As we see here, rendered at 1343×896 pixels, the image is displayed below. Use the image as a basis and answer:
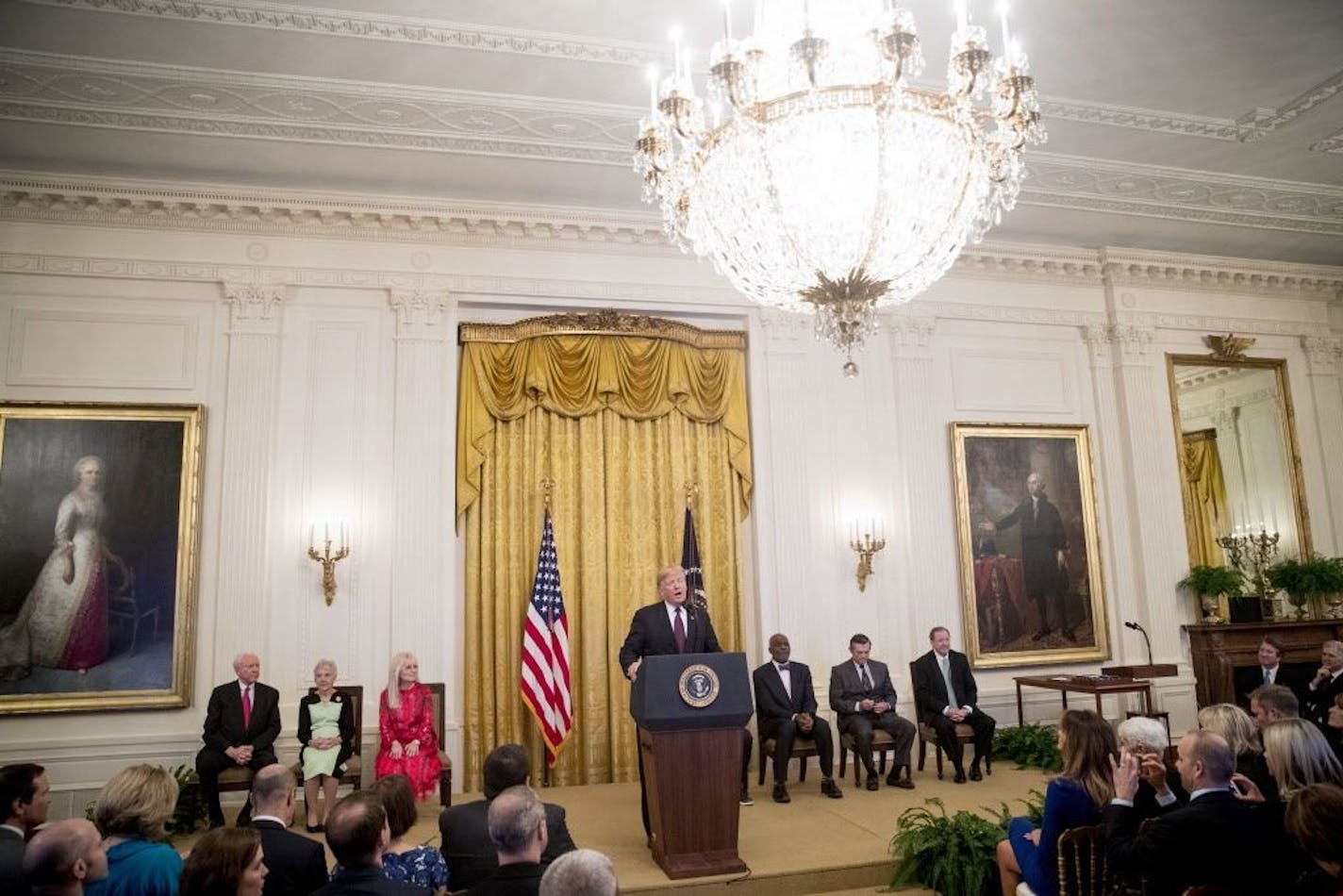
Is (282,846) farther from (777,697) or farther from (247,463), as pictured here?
(247,463)

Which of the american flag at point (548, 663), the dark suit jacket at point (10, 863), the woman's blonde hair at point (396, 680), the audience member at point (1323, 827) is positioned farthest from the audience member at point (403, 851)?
the american flag at point (548, 663)

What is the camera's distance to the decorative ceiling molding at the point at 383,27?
5.99m

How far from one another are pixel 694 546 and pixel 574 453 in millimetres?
1422

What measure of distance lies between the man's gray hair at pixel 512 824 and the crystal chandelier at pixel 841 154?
298 centimetres

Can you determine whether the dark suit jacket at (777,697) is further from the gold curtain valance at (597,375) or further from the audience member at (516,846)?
the audience member at (516,846)

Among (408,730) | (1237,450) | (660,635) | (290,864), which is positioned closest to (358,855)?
(290,864)

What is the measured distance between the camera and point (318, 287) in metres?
8.41

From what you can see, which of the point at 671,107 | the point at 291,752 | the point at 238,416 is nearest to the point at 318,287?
the point at 238,416

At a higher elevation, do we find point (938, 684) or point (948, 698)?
point (938, 684)

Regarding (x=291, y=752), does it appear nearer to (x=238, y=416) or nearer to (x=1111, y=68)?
(x=238, y=416)

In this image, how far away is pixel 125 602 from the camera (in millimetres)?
7504

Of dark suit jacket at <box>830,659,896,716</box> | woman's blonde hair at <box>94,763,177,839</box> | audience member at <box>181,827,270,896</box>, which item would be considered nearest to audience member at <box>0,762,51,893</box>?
woman's blonde hair at <box>94,763,177,839</box>

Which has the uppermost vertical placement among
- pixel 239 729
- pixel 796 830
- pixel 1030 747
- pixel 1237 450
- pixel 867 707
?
pixel 1237 450

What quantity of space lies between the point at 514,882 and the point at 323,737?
501 cm
